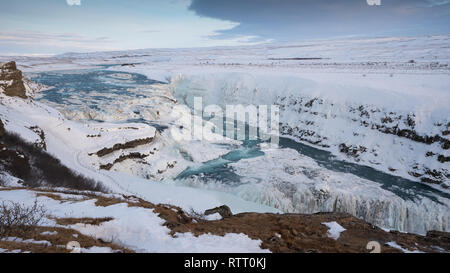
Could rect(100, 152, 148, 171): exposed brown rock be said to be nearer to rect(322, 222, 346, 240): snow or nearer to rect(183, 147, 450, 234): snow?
rect(183, 147, 450, 234): snow

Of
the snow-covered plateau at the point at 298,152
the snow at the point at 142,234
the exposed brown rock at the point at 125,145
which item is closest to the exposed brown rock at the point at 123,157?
the snow-covered plateau at the point at 298,152

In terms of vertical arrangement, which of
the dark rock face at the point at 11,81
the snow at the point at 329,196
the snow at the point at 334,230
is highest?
the dark rock face at the point at 11,81

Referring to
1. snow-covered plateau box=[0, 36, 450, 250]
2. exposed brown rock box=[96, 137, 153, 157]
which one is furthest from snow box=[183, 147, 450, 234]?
exposed brown rock box=[96, 137, 153, 157]

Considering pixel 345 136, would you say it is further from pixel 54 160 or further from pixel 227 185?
pixel 54 160

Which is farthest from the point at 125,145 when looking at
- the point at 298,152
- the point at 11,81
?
the point at 298,152

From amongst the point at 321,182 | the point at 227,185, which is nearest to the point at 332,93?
the point at 321,182

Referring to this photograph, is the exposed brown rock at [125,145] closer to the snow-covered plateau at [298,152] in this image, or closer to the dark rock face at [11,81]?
the snow-covered plateau at [298,152]
